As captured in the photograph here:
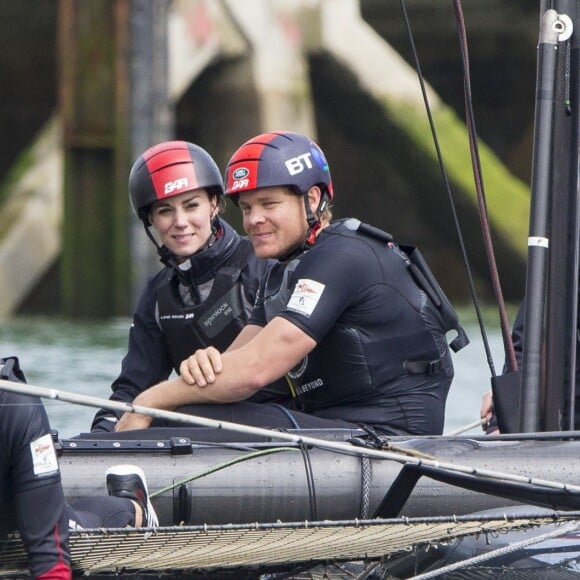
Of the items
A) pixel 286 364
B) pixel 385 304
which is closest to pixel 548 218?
pixel 385 304

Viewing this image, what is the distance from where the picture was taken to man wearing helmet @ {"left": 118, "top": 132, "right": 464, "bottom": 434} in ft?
11.5

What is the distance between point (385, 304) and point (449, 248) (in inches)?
431

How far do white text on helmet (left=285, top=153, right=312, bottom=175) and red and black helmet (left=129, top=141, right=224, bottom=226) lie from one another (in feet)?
1.68

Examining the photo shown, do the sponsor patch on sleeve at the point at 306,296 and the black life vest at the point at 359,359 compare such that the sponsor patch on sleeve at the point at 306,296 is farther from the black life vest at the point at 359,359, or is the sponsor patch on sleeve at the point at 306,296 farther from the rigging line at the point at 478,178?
the rigging line at the point at 478,178

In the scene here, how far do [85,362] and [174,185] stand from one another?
5.34 meters

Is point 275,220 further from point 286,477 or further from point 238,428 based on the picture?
point 238,428

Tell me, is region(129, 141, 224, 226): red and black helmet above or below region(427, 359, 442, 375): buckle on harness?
above

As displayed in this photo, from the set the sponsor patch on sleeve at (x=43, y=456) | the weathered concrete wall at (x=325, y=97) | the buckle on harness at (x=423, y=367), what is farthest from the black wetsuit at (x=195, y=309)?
the weathered concrete wall at (x=325, y=97)

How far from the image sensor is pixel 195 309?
4.15 metres

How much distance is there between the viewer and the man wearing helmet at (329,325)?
351 cm

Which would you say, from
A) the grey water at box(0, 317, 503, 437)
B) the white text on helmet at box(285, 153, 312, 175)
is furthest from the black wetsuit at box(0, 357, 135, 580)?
the grey water at box(0, 317, 503, 437)

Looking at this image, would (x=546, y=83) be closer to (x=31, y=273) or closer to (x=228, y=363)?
(x=228, y=363)

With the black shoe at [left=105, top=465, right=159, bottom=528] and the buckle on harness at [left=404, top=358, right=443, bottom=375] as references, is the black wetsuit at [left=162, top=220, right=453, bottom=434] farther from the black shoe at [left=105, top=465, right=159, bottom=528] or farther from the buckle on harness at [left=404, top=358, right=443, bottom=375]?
the black shoe at [left=105, top=465, right=159, bottom=528]

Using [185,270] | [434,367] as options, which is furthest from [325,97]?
[434,367]
